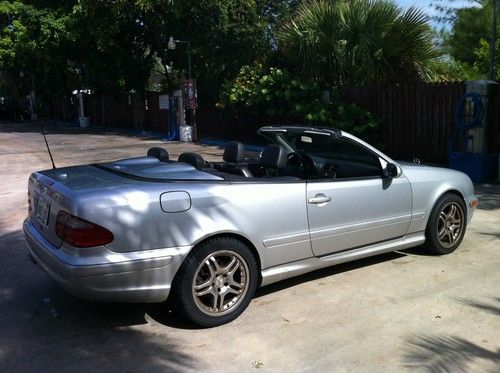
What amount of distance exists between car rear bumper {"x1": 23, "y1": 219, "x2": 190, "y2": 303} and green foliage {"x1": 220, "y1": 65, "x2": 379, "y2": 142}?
31.8 feet

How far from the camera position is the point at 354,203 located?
4.82 meters

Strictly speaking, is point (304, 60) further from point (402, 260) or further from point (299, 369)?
point (299, 369)

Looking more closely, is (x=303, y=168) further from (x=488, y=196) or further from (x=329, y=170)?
(x=488, y=196)

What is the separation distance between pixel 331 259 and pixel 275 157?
3.27ft

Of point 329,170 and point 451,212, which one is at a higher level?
point 329,170

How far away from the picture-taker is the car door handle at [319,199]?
4547 mm

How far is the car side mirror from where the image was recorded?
507 cm

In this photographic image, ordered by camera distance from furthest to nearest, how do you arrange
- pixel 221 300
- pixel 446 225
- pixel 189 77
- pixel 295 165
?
pixel 189 77 → pixel 446 225 → pixel 295 165 → pixel 221 300

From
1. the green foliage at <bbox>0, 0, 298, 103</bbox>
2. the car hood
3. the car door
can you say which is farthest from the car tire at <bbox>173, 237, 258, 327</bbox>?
the green foliage at <bbox>0, 0, 298, 103</bbox>

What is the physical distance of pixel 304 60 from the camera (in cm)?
1435

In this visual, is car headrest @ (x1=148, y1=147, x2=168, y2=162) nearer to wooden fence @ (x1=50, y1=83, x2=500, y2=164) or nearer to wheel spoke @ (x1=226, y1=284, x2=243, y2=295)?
wheel spoke @ (x1=226, y1=284, x2=243, y2=295)

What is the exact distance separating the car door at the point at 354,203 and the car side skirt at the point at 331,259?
0.17 ft

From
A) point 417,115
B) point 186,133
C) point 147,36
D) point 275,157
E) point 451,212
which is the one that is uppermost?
point 147,36

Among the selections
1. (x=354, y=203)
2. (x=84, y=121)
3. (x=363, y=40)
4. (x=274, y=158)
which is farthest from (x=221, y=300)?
(x=84, y=121)
